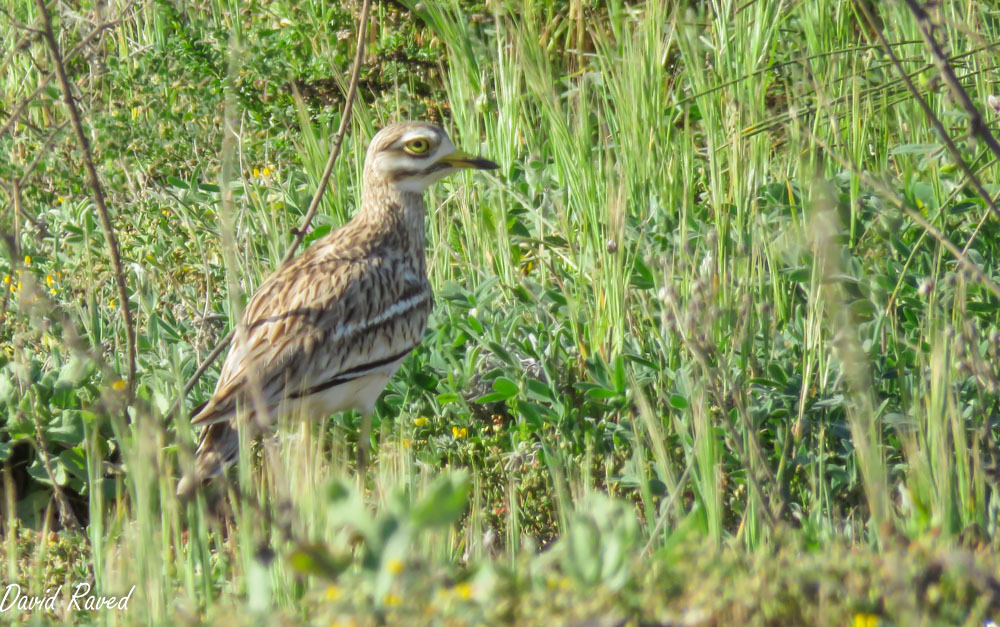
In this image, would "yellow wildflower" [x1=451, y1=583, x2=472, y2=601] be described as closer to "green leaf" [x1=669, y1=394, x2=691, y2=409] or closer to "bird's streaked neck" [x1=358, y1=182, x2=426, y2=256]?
"green leaf" [x1=669, y1=394, x2=691, y2=409]

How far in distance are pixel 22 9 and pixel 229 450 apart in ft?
14.6

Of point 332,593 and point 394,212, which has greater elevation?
point 394,212

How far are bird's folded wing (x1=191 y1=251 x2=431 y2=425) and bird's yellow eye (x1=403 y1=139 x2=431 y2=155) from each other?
18.6 inches

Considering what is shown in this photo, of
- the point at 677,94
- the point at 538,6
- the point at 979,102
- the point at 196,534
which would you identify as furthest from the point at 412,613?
the point at 538,6

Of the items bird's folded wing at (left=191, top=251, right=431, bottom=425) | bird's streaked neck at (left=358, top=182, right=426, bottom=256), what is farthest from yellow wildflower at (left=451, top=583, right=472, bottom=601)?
bird's streaked neck at (left=358, top=182, right=426, bottom=256)

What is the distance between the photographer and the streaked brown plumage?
3.89 meters

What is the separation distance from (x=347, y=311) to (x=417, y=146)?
76cm

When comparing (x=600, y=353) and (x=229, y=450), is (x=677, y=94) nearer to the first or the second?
(x=600, y=353)

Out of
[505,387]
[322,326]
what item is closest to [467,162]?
[322,326]

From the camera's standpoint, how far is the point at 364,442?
13.4ft

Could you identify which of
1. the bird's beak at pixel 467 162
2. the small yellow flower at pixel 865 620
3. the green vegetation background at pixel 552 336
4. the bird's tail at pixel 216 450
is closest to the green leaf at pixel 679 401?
the green vegetation background at pixel 552 336

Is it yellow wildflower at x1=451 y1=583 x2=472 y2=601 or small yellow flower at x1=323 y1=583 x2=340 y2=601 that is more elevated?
small yellow flower at x1=323 y1=583 x2=340 y2=601

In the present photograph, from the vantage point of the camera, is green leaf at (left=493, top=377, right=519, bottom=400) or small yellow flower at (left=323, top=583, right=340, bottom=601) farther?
green leaf at (left=493, top=377, right=519, bottom=400)

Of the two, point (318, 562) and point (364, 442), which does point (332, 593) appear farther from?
point (364, 442)
